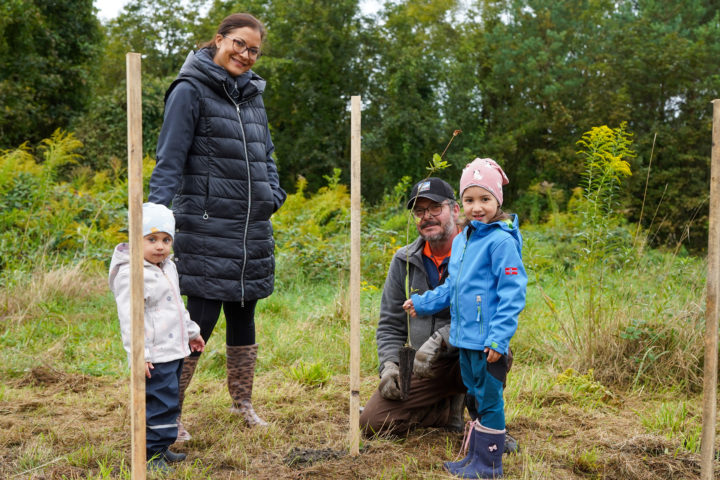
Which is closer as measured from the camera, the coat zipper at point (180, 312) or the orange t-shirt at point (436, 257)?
the coat zipper at point (180, 312)

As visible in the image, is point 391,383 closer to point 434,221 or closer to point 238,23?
point 434,221

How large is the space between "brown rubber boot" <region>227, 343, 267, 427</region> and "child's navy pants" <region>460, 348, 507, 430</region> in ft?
3.99

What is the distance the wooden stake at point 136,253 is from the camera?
6.81 feet

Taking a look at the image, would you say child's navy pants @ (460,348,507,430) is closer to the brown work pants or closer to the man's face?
the brown work pants

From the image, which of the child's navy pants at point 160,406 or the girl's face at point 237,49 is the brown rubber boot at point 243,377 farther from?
the girl's face at point 237,49

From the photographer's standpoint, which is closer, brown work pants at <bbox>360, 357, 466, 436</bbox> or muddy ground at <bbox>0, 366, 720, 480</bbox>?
muddy ground at <bbox>0, 366, 720, 480</bbox>

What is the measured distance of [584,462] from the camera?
3.06m

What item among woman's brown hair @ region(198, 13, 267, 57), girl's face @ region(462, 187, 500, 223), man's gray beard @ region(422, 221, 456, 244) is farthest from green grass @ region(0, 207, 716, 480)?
woman's brown hair @ region(198, 13, 267, 57)

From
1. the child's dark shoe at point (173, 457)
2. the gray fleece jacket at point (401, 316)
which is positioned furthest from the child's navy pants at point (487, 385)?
the child's dark shoe at point (173, 457)

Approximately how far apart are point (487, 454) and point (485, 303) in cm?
68

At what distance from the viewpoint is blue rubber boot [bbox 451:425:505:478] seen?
2867 mm

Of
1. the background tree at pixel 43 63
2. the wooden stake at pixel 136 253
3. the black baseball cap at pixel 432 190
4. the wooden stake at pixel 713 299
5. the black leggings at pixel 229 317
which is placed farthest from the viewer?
the background tree at pixel 43 63

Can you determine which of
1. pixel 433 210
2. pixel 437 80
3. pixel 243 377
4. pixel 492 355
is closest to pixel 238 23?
pixel 433 210

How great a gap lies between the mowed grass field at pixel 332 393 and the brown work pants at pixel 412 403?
Answer: 4.7 inches
